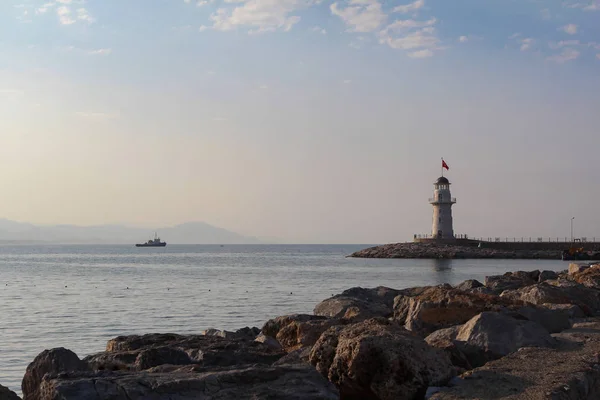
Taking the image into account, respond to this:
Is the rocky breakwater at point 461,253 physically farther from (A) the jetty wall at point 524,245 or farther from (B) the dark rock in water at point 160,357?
(B) the dark rock in water at point 160,357

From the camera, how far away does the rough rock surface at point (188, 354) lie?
707 centimetres

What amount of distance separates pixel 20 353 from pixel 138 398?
10.4 m

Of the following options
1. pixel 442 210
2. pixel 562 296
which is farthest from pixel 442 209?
pixel 562 296

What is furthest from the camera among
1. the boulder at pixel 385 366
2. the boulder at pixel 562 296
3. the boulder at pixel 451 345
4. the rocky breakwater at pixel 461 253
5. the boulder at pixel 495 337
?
the rocky breakwater at pixel 461 253

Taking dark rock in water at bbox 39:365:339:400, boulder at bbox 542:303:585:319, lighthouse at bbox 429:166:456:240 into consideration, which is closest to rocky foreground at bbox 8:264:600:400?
dark rock in water at bbox 39:365:339:400

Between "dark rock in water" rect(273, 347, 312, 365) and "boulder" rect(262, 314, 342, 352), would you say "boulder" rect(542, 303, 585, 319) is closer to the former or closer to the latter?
"boulder" rect(262, 314, 342, 352)

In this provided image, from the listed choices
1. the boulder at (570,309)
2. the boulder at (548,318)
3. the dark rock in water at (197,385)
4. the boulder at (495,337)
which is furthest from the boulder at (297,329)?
the boulder at (570,309)

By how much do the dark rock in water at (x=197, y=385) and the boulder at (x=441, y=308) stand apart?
4.98 m

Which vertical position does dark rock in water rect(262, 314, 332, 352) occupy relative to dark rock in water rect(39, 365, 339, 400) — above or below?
below

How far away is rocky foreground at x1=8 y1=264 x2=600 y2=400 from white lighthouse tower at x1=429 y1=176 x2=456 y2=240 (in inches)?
2619

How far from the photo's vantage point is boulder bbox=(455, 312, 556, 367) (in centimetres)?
838

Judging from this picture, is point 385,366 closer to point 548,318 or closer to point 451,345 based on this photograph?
point 451,345

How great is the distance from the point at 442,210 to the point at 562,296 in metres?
64.3

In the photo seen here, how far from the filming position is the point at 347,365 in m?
6.53
